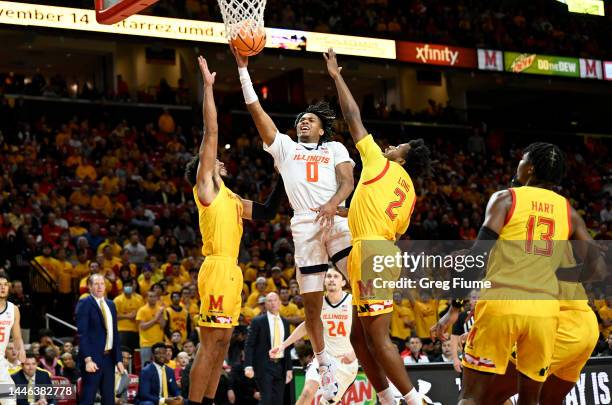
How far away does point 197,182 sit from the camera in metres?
8.22

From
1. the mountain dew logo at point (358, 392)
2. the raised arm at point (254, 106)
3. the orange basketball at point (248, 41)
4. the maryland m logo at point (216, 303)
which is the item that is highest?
the orange basketball at point (248, 41)

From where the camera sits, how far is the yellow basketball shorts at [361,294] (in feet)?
23.9

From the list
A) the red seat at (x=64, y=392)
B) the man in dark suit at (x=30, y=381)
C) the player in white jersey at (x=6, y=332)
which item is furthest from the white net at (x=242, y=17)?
the man in dark suit at (x=30, y=381)

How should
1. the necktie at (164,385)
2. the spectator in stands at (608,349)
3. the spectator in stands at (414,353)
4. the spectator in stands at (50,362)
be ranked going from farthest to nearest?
the spectator in stands at (414,353), the spectator in stands at (608,349), the spectator in stands at (50,362), the necktie at (164,385)

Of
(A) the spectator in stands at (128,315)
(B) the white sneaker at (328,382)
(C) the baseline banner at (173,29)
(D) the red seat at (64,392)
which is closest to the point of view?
(B) the white sneaker at (328,382)

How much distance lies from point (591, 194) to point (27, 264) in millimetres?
19753

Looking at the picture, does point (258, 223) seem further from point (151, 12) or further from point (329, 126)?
point (329, 126)

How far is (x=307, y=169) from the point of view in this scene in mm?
8125

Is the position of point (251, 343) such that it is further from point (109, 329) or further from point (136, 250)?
point (136, 250)

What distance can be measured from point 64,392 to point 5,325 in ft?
4.26

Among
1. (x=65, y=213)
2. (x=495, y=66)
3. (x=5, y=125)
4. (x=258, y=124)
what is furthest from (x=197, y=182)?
(x=495, y=66)

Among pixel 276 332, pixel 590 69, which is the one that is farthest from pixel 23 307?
pixel 590 69

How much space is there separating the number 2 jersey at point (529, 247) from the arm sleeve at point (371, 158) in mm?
1674

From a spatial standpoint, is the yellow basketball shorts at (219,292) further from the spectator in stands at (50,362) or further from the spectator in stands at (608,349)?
the spectator in stands at (608,349)
